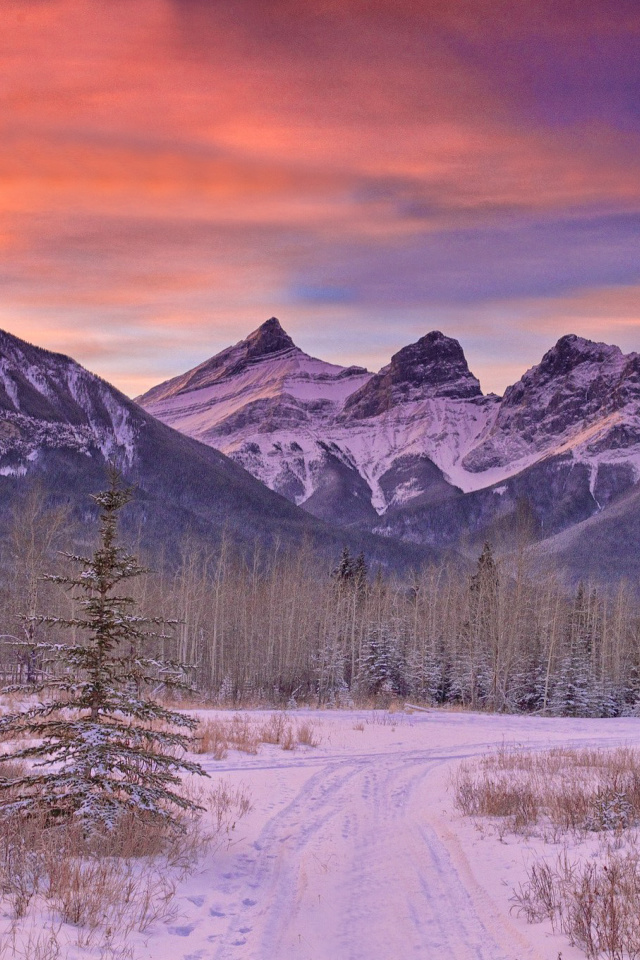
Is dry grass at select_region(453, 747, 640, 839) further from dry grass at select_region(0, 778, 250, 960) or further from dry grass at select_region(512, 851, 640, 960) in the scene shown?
dry grass at select_region(0, 778, 250, 960)

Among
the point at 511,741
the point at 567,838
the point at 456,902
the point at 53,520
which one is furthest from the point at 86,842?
the point at 53,520

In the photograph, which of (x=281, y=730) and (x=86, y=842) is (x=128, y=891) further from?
(x=281, y=730)

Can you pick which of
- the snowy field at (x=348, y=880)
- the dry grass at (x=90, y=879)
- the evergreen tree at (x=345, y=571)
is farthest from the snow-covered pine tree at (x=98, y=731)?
the evergreen tree at (x=345, y=571)

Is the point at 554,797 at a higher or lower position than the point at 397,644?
higher

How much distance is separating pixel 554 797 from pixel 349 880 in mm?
4634

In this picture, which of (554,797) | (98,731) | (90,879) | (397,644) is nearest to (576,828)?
(554,797)

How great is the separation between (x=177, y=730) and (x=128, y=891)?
40.8 feet

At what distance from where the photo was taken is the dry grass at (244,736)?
53.3 feet

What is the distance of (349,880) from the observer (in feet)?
27.6

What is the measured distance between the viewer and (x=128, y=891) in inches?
265

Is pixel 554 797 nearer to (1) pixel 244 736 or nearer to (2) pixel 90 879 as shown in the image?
(2) pixel 90 879

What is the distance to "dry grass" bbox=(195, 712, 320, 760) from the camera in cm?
1625

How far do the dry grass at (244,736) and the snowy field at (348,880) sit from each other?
613mm

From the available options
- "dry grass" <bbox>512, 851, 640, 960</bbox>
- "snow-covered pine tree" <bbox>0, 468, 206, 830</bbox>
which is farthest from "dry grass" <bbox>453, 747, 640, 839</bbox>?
"snow-covered pine tree" <bbox>0, 468, 206, 830</bbox>
